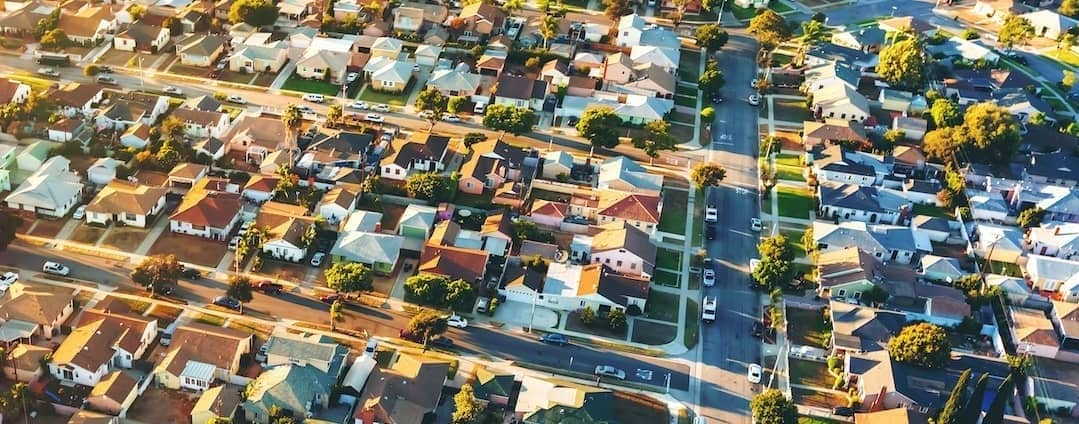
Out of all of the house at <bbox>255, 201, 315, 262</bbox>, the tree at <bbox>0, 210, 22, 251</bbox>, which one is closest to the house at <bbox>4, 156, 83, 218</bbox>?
the tree at <bbox>0, 210, 22, 251</bbox>

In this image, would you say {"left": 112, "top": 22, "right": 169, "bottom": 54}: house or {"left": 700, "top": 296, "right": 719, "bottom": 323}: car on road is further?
{"left": 112, "top": 22, "right": 169, "bottom": 54}: house

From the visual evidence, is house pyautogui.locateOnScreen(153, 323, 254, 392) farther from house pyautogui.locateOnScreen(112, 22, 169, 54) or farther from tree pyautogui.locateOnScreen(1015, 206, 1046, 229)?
tree pyautogui.locateOnScreen(1015, 206, 1046, 229)

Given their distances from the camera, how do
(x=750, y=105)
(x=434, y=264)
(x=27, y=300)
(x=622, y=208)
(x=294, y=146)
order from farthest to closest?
(x=750, y=105) → (x=294, y=146) → (x=622, y=208) → (x=434, y=264) → (x=27, y=300)

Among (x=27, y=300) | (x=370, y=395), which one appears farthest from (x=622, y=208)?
(x=27, y=300)

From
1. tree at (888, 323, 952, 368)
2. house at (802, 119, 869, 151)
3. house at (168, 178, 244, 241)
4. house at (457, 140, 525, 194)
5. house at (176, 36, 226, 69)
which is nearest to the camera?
tree at (888, 323, 952, 368)

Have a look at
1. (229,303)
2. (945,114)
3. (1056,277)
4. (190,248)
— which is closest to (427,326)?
(229,303)

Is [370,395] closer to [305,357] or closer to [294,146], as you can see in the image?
[305,357]
